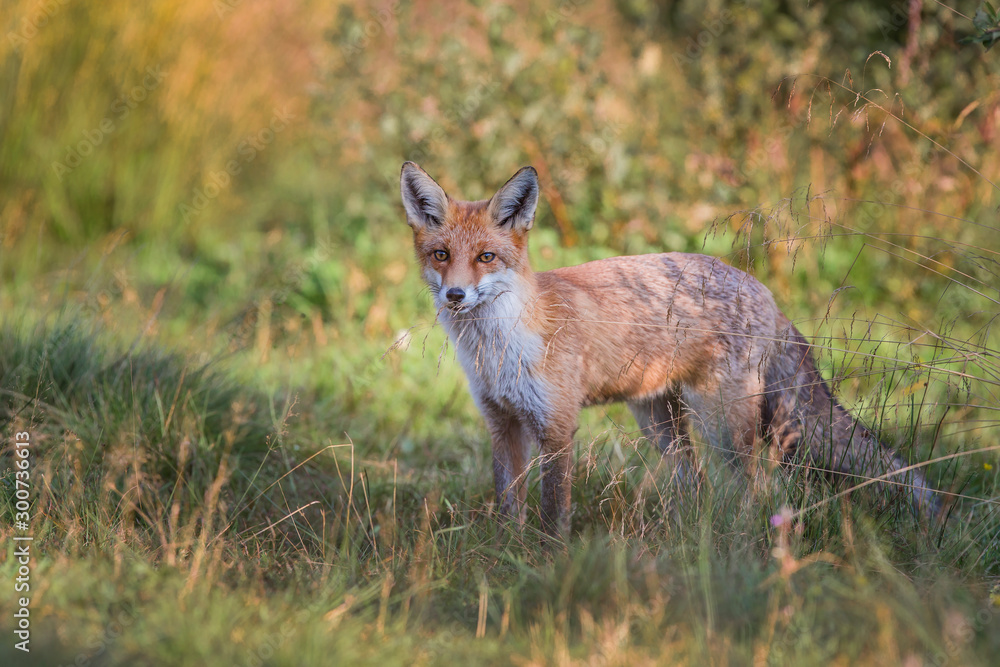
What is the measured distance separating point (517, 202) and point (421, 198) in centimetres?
47

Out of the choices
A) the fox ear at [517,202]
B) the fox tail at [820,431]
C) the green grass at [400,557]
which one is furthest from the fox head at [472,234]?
the fox tail at [820,431]

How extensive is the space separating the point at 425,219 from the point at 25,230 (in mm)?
4455

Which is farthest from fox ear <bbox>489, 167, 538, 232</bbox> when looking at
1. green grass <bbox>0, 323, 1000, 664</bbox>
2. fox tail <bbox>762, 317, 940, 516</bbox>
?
fox tail <bbox>762, 317, 940, 516</bbox>

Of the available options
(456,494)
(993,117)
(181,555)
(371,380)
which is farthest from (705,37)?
(181,555)

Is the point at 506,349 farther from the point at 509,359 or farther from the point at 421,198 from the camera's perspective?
the point at 421,198

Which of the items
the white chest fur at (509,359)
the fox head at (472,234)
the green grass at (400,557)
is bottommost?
the green grass at (400,557)

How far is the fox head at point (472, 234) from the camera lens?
358cm

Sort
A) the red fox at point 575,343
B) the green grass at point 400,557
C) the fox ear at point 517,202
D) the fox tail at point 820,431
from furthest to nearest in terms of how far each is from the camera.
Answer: the fox ear at point 517,202 → the red fox at point 575,343 → the fox tail at point 820,431 → the green grass at point 400,557

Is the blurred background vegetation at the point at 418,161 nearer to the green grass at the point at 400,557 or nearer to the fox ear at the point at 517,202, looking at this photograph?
the green grass at the point at 400,557

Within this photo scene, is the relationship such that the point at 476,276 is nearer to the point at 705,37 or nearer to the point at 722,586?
the point at 722,586

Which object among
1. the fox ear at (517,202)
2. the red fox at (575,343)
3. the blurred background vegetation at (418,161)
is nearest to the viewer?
the red fox at (575,343)

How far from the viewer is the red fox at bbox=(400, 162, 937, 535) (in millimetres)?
3578

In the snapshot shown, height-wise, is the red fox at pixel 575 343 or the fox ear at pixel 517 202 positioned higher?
the fox ear at pixel 517 202

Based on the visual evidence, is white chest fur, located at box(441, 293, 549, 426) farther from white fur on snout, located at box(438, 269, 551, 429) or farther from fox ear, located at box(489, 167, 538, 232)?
fox ear, located at box(489, 167, 538, 232)
